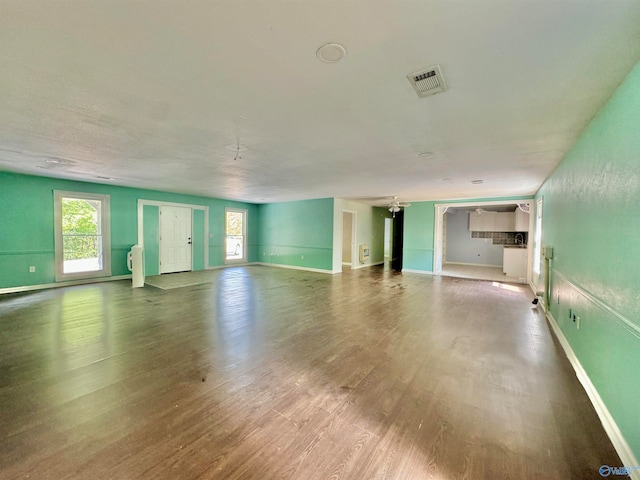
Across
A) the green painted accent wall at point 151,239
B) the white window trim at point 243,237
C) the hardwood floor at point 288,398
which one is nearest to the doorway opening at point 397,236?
the white window trim at point 243,237

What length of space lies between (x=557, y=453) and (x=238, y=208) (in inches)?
371

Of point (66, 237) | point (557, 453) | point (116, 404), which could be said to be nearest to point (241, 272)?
point (66, 237)

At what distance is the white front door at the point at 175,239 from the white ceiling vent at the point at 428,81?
776 cm

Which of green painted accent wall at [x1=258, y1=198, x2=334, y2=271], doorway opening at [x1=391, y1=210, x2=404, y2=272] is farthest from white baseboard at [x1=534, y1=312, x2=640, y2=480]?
doorway opening at [x1=391, y1=210, x2=404, y2=272]

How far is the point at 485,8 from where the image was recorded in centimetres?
126

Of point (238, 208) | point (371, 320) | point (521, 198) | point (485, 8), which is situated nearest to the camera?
point (485, 8)

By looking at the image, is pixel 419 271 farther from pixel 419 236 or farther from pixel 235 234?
pixel 235 234

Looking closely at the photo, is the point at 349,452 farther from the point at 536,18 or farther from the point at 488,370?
the point at 536,18

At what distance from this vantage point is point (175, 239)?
8.01m

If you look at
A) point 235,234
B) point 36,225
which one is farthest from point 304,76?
point 235,234

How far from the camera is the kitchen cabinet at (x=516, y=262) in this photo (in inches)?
305

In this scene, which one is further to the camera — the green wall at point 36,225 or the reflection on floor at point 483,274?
the reflection on floor at point 483,274

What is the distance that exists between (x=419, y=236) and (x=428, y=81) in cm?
741

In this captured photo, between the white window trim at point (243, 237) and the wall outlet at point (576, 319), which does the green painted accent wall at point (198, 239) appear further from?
the wall outlet at point (576, 319)
